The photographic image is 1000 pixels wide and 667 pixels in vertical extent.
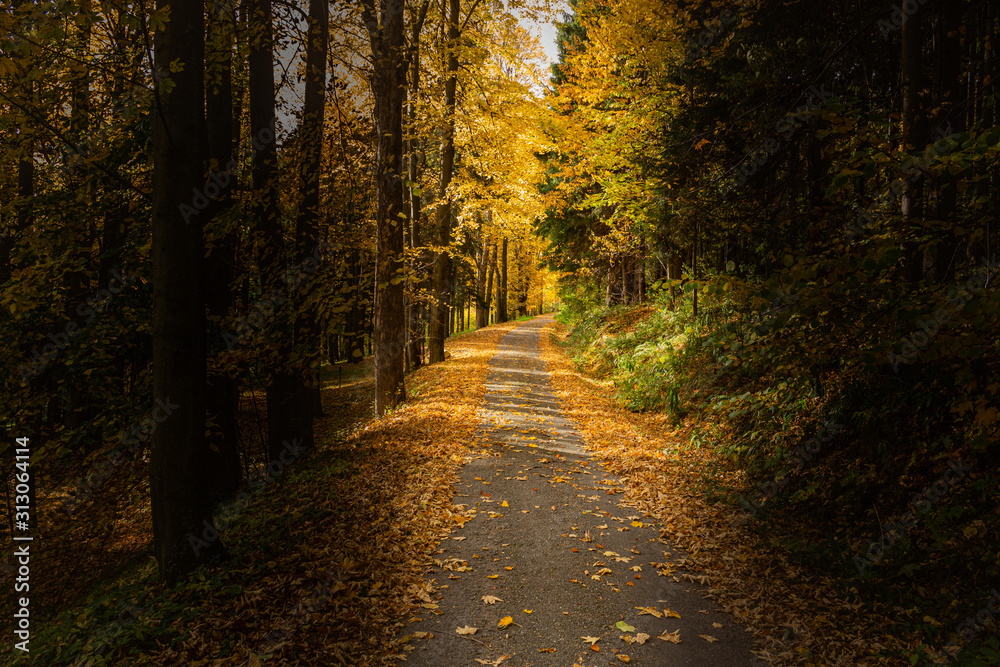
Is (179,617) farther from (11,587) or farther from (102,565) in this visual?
(11,587)

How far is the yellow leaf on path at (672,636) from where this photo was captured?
3761mm

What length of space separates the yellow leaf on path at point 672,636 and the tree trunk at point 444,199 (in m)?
10.7

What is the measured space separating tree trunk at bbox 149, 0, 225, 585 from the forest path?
2.36 metres

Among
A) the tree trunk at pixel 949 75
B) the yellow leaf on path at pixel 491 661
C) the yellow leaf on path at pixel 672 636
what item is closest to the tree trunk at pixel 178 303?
the yellow leaf on path at pixel 491 661

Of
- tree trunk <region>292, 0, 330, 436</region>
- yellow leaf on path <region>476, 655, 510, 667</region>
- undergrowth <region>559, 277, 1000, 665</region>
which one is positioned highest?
tree trunk <region>292, 0, 330, 436</region>

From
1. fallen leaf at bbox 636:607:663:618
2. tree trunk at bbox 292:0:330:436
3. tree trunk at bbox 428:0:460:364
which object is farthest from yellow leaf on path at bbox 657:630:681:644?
tree trunk at bbox 428:0:460:364

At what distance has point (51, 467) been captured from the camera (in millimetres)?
6504

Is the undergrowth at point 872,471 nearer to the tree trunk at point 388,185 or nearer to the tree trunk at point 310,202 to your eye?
the tree trunk at point 310,202

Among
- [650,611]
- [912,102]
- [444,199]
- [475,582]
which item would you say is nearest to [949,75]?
[912,102]

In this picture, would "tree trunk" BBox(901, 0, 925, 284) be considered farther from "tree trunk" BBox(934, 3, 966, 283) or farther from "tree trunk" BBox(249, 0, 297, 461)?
"tree trunk" BBox(249, 0, 297, 461)

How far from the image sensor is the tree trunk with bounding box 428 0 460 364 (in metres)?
13.9

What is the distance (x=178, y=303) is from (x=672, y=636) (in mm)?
4909

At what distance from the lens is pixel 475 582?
4.55m

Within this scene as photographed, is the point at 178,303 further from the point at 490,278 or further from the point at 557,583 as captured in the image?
the point at 490,278
